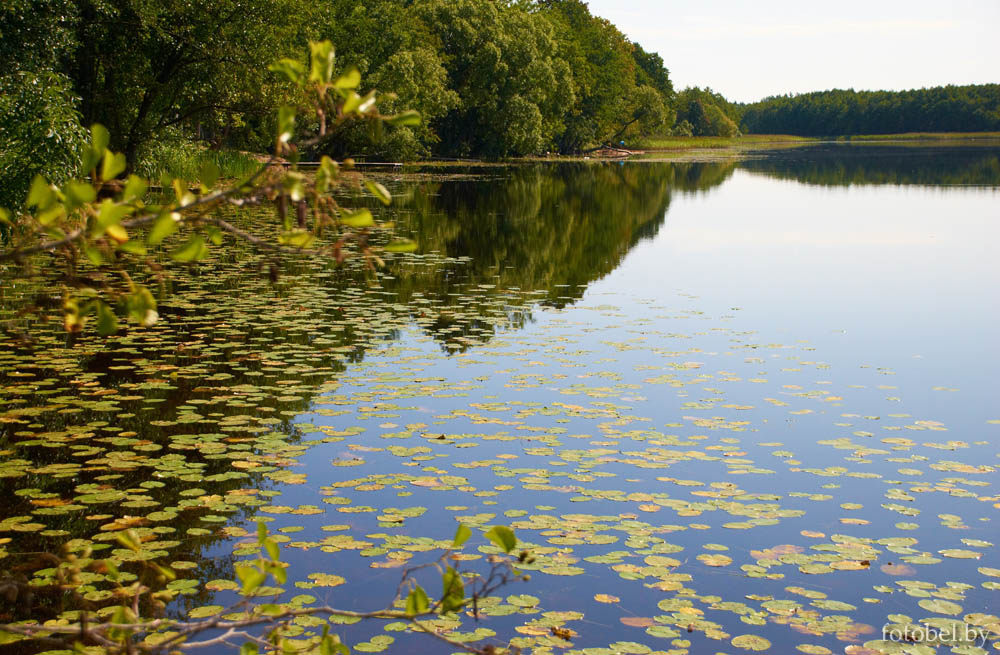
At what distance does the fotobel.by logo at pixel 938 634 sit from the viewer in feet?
13.4

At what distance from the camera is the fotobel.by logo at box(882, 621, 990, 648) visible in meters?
4.09

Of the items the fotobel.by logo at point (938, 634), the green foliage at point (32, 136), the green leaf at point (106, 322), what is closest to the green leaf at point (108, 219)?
the green leaf at point (106, 322)

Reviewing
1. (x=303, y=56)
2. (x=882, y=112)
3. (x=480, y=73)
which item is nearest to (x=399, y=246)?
(x=303, y=56)

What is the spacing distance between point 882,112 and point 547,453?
6539 inches

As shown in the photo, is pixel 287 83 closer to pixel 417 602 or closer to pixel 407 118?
pixel 407 118

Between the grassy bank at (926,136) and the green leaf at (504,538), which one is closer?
the green leaf at (504,538)

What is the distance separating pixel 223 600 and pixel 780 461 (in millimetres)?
3943

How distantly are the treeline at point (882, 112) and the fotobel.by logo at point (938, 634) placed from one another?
523 feet

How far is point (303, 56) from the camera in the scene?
32.5 metres

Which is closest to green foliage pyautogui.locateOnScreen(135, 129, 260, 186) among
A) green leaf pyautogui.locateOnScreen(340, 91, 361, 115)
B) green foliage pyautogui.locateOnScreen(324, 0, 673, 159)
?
green foliage pyautogui.locateOnScreen(324, 0, 673, 159)

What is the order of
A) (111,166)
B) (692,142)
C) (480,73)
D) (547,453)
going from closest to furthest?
(111,166) < (547,453) < (480,73) < (692,142)

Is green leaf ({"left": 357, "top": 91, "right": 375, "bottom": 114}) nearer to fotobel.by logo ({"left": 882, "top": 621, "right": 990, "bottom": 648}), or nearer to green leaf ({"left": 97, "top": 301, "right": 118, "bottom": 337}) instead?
green leaf ({"left": 97, "top": 301, "right": 118, "bottom": 337})

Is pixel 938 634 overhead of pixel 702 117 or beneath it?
beneath

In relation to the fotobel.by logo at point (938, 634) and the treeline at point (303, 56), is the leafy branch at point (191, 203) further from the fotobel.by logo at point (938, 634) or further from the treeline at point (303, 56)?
the fotobel.by logo at point (938, 634)
